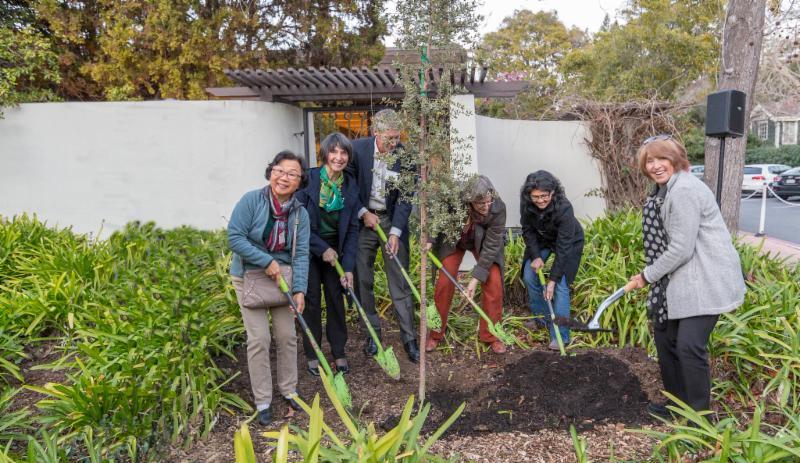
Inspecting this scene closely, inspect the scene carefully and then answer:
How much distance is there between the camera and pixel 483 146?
733 centimetres

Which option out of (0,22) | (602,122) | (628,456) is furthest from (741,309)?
Result: (0,22)

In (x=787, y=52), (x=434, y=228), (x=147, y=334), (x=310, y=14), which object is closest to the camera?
(x=434, y=228)

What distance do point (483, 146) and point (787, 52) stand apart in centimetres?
577

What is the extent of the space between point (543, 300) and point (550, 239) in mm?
532

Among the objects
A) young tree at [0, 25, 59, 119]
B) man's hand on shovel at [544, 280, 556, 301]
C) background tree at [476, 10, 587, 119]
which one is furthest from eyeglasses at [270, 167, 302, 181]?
background tree at [476, 10, 587, 119]

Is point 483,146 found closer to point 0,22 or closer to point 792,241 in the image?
point 792,241

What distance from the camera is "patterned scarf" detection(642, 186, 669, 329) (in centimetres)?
301

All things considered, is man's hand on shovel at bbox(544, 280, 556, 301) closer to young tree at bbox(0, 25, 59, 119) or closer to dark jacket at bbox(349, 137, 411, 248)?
dark jacket at bbox(349, 137, 411, 248)

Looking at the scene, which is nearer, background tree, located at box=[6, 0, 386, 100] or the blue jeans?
the blue jeans

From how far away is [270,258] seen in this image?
3.08 metres

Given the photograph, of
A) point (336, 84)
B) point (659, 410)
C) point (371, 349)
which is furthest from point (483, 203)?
point (336, 84)

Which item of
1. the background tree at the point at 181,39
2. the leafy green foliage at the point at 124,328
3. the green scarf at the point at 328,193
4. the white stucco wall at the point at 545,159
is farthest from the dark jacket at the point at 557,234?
the background tree at the point at 181,39

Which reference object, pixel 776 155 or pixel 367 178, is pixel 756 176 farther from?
pixel 367 178

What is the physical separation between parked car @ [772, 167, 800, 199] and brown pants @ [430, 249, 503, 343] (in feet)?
52.4
